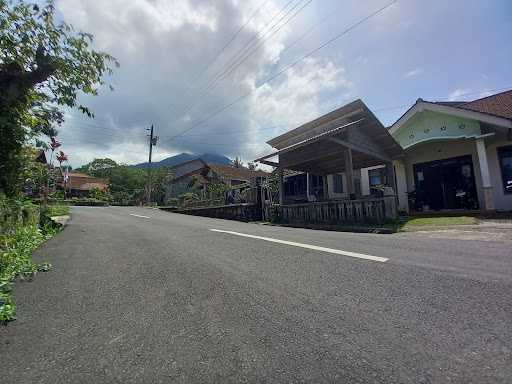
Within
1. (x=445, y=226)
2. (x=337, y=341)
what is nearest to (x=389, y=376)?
(x=337, y=341)

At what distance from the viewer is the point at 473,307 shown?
2.34 metres

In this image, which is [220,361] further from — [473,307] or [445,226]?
[445,226]

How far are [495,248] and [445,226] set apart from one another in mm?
→ 4622

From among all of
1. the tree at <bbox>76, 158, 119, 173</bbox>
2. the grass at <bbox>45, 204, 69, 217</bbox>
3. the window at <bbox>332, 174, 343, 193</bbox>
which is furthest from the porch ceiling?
the tree at <bbox>76, 158, 119, 173</bbox>

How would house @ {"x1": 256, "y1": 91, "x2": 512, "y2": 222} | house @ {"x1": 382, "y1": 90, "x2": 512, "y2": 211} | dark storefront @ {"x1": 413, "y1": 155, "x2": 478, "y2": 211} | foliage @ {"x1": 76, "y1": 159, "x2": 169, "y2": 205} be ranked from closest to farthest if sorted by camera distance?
1. house @ {"x1": 256, "y1": 91, "x2": 512, "y2": 222}
2. house @ {"x1": 382, "y1": 90, "x2": 512, "y2": 211}
3. dark storefront @ {"x1": 413, "y1": 155, "x2": 478, "y2": 211}
4. foliage @ {"x1": 76, "y1": 159, "x2": 169, "y2": 205}

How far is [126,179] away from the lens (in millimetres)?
55938

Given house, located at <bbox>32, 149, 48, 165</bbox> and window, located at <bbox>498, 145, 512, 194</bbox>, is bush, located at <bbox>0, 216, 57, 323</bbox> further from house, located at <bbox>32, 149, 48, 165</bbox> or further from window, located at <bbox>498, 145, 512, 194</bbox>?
window, located at <bbox>498, 145, 512, 194</bbox>

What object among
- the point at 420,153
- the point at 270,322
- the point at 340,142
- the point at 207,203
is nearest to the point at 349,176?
the point at 340,142

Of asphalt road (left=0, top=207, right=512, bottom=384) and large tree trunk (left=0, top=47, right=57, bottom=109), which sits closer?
asphalt road (left=0, top=207, right=512, bottom=384)

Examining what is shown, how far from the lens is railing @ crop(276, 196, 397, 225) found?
33.0 feet

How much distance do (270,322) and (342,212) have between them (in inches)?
372

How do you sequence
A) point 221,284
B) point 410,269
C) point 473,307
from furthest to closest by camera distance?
point 410,269 → point 221,284 → point 473,307

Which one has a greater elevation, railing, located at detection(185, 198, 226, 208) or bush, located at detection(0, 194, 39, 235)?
railing, located at detection(185, 198, 226, 208)

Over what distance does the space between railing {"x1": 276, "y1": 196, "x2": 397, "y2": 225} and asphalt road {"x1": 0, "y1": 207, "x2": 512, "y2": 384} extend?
19.5 feet
